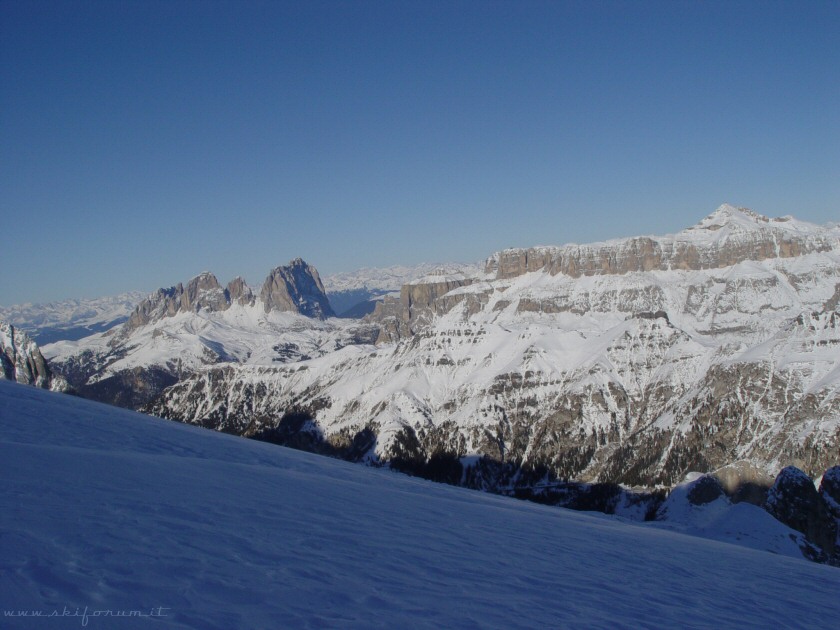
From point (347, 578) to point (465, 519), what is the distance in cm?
1154

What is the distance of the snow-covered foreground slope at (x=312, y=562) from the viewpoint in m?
8.66

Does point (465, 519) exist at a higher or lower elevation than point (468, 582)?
lower

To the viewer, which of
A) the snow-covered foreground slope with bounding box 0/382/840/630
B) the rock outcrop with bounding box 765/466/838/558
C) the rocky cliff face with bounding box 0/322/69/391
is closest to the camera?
the snow-covered foreground slope with bounding box 0/382/840/630

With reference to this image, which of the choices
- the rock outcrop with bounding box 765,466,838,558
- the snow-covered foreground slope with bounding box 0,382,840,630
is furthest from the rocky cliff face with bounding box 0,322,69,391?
the rock outcrop with bounding box 765,466,838,558

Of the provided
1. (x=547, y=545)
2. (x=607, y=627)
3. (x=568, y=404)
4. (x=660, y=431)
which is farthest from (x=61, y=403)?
(x=568, y=404)

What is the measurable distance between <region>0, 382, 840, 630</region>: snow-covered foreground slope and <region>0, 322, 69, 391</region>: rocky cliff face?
177m

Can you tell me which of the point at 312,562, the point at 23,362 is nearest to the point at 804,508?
the point at 312,562

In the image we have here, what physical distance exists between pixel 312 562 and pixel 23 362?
676 ft

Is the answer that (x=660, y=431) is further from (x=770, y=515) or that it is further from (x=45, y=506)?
(x=45, y=506)

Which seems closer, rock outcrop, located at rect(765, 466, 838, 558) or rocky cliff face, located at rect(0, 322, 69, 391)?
rock outcrop, located at rect(765, 466, 838, 558)

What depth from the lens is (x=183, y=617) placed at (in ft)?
26.0

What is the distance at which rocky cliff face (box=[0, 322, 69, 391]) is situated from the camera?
170m

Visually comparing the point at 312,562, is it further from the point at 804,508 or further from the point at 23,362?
the point at 23,362

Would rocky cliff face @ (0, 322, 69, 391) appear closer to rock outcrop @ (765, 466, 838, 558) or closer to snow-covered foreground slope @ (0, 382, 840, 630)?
snow-covered foreground slope @ (0, 382, 840, 630)
